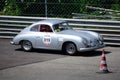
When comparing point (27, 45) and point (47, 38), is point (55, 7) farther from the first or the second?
point (47, 38)

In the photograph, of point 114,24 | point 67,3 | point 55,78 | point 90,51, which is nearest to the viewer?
point 55,78

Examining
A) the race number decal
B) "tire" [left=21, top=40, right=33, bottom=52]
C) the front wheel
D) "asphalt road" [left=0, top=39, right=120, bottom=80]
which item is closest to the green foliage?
"tire" [left=21, top=40, right=33, bottom=52]

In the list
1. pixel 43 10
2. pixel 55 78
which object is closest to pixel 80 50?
pixel 55 78

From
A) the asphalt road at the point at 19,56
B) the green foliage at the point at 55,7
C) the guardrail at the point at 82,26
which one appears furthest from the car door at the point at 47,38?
the green foliage at the point at 55,7

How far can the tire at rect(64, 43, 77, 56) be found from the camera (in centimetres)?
1602

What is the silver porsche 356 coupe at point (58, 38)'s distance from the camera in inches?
627

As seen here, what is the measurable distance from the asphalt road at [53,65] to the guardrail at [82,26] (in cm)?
56

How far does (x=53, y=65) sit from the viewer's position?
46.9ft

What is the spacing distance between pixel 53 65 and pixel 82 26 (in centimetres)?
479

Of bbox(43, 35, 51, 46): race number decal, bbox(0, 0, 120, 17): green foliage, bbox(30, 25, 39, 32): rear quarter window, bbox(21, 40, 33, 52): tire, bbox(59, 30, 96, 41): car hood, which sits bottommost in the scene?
bbox(21, 40, 33, 52): tire

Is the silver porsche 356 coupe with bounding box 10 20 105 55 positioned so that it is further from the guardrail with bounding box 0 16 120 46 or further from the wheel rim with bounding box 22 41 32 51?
the guardrail with bounding box 0 16 120 46

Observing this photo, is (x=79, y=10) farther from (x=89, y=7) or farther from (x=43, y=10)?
(x=43, y=10)

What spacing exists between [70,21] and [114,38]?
2137 millimetres

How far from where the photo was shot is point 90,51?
1686cm
